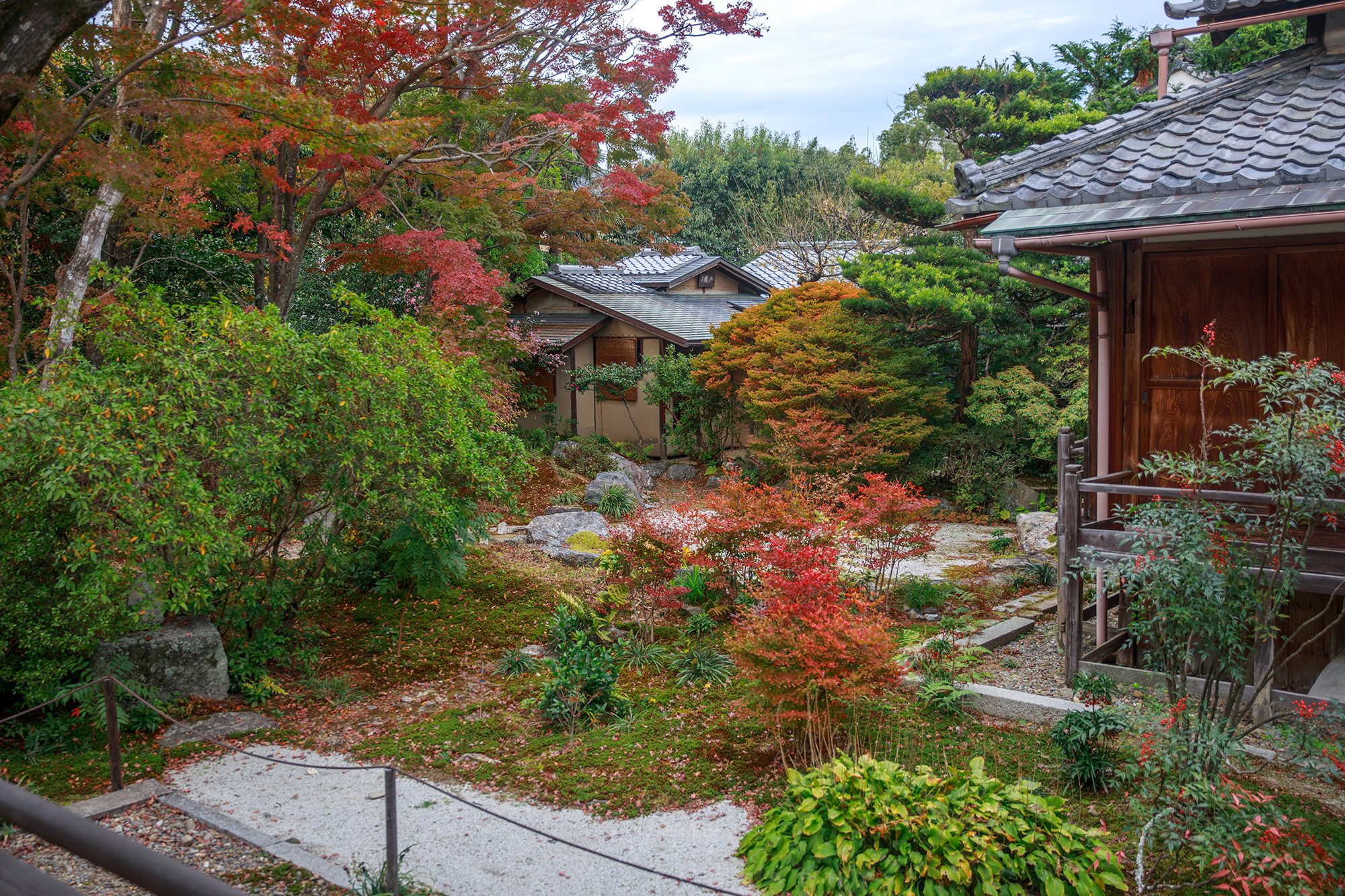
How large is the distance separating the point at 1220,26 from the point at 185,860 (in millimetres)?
8468

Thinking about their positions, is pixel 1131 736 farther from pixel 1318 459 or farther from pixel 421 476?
pixel 421 476

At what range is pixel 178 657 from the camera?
632 cm

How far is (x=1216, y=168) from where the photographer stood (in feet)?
18.0

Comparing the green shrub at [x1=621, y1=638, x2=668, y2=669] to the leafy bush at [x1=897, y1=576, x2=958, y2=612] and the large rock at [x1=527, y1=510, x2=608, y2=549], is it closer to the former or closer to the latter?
the leafy bush at [x1=897, y1=576, x2=958, y2=612]

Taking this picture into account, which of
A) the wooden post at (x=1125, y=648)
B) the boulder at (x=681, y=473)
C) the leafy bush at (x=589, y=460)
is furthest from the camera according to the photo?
the boulder at (x=681, y=473)

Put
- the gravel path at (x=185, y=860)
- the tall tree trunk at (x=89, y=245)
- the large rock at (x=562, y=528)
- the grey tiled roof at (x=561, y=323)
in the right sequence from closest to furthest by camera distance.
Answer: the gravel path at (x=185, y=860) < the tall tree trunk at (x=89, y=245) < the large rock at (x=562, y=528) < the grey tiled roof at (x=561, y=323)

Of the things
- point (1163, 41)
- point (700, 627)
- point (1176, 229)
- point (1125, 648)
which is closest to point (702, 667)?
point (700, 627)

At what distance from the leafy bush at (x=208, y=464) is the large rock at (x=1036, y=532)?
7.08 meters

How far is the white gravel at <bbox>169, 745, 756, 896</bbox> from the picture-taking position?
4.30 m

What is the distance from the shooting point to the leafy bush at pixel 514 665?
7.36m

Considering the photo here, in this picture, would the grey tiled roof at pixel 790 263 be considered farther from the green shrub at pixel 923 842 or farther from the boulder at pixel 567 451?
the green shrub at pixel 923 842

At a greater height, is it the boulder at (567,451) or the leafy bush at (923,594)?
the boulder at (567,451)

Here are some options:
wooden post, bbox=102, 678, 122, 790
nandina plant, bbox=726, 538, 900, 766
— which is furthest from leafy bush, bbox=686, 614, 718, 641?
wooden post, bbox=102, 678, 122, 790

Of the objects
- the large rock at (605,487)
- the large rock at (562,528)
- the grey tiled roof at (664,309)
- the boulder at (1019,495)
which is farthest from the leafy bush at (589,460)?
the boulder at (1019,495)
